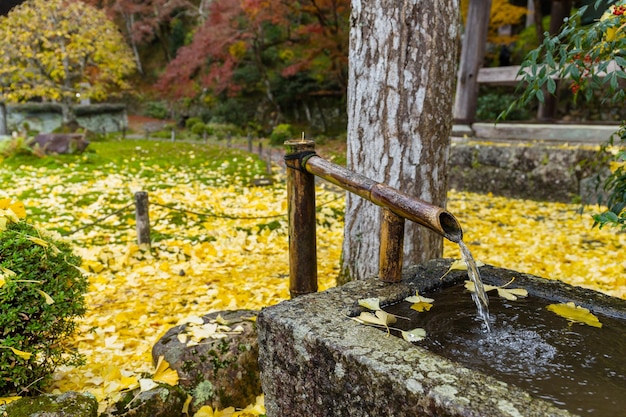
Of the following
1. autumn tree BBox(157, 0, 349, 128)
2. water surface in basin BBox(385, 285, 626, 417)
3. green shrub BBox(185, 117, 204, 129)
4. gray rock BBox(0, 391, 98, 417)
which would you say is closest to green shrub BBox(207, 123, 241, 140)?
green shrub BBox(185, 117, 204, 129)

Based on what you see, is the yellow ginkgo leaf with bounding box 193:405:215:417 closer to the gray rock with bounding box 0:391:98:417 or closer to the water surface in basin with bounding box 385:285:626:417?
the gray rock with bounding box 0:391:98:417

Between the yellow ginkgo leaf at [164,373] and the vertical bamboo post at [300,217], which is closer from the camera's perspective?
the vertical bamboo post at [300,217]

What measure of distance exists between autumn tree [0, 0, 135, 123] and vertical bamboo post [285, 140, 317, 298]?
47.3 ft

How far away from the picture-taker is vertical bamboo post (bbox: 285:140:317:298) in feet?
7.31

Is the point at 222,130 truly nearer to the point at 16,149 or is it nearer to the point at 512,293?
the point at 16,149

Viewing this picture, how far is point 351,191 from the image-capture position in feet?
6.56

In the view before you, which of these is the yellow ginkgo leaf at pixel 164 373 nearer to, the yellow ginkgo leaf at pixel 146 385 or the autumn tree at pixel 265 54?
the yellow ginkgo leaf at pixel 146 385

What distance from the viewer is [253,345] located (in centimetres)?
263

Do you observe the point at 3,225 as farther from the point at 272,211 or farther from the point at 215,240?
the point at 272,211

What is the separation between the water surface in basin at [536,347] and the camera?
1.39 m

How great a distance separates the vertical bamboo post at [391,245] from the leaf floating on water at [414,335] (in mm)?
393

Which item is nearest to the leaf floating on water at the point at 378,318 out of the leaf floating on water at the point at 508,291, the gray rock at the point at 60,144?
the leaf floating on water at the point at 508,291

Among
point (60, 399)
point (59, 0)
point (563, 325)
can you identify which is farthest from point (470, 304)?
point (59, 0)

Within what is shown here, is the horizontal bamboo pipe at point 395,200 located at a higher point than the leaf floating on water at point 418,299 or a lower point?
higher
